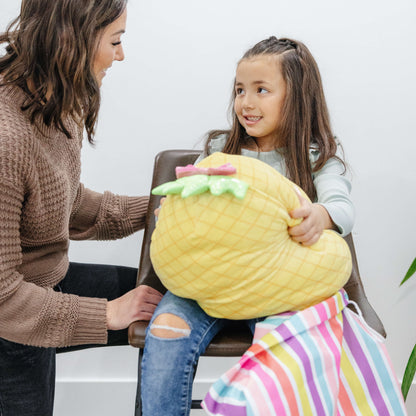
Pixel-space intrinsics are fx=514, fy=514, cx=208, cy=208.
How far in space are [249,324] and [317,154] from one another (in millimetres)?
406

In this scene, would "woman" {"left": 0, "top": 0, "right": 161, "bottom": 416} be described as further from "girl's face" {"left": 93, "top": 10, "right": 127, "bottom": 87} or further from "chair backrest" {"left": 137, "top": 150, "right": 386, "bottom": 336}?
"chair backrest" {"left": 137, "top": 150, "right": 386, "bottom": 336}

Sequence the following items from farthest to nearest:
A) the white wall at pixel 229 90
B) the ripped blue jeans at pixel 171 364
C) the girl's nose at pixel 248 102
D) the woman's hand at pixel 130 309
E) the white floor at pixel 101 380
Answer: the white floor at pixel 101 380 < the white wall at pixel 229 90 < the girl's nose at pixel 248 102 < the woman's hand at pixel 130 309 < the ripped blue jeans at pixel 171 364

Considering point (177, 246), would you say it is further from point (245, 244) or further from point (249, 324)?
point (249, 324)

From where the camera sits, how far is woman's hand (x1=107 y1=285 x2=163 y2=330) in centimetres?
92

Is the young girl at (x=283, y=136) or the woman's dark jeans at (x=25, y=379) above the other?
the young girl at (x=283, y=136)

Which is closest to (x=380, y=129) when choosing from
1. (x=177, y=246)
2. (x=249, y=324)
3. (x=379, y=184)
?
(x=379, y=184)

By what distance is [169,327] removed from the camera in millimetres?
837

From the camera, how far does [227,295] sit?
80 centimetres

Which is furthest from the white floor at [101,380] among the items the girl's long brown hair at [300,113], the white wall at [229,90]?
the girl's long brown hair at [300,113]

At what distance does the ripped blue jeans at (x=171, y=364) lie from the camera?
81 cm

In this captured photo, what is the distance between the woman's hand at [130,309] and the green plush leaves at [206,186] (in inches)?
10.4

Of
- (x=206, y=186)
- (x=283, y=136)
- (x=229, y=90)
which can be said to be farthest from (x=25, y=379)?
(x=229, y=90)

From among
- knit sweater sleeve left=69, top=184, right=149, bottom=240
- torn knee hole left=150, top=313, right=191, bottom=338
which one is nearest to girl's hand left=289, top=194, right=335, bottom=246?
torn knee hole left=150, top=313, right=191, bottom=338

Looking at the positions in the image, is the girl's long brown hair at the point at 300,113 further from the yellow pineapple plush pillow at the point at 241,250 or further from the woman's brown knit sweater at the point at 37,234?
the woman's brown knit sweater at the point at 37,234
